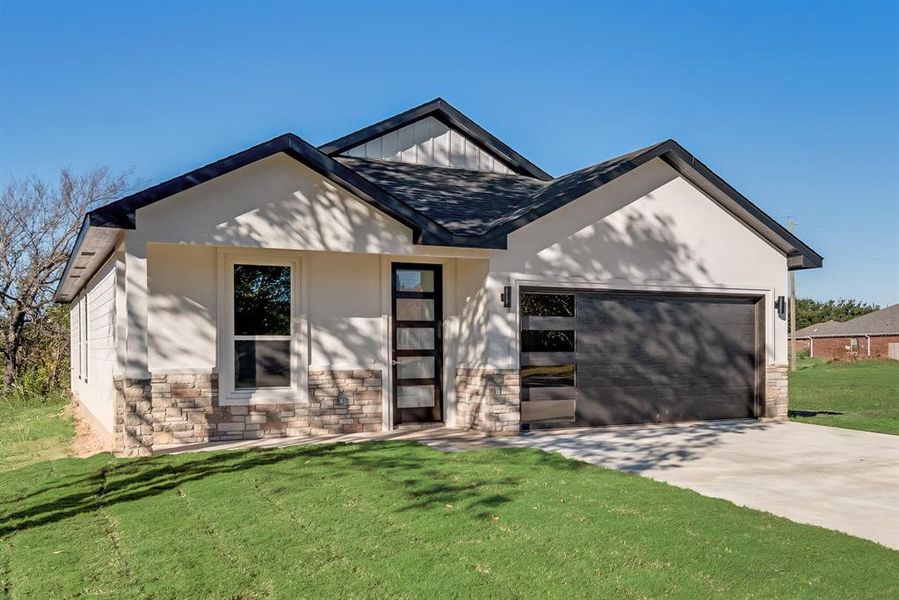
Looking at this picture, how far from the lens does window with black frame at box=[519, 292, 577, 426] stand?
452 inches

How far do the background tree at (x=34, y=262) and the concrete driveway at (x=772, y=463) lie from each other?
54.1ft

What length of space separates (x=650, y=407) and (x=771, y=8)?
288 inches

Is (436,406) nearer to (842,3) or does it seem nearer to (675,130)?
(675,130)

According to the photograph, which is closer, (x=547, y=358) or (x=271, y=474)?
(x=271, y=474)

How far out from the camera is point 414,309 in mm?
11766

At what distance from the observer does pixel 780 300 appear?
514 inches

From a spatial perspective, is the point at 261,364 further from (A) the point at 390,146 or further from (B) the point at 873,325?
(B) the point at 873,325

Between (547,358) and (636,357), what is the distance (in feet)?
5.34

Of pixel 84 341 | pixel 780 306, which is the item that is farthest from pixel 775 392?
pixel 84 341

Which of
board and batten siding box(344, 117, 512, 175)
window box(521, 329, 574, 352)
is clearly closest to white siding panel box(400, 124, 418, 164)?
board and batten siding box(344, 117, 512, 175)

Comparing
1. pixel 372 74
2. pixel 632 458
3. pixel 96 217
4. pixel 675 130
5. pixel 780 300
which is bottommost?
pixel 632 458

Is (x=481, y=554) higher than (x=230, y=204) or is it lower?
lower

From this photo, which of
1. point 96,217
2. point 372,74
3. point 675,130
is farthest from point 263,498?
point 372,74

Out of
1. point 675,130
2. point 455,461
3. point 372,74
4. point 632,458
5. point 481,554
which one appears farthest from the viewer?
point 372,74
